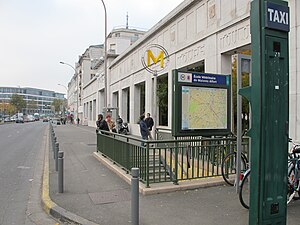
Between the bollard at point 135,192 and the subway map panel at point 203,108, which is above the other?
the subway map panel at point 203,108

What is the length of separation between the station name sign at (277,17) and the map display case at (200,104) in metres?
3.66

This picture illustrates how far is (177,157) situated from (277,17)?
154 inches

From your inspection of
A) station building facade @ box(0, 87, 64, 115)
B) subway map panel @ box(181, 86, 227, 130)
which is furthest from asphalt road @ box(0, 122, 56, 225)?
station building facade @ box(0, 87, 64, 115)

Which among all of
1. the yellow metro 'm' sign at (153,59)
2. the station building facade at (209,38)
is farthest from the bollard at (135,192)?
the station building facade at (209,38)

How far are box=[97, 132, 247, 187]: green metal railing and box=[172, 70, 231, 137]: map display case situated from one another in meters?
0.44

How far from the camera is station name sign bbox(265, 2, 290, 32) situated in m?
3.12

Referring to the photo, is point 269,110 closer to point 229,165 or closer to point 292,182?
point 292,182

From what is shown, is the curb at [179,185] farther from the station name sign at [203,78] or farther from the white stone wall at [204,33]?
the white stone wall at [204,33]

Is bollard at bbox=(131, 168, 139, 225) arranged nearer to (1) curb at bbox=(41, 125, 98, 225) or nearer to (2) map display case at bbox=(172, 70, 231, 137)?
(1) curb at bbox=(41, 125, 98, 225)

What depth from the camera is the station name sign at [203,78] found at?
6949 millimetres

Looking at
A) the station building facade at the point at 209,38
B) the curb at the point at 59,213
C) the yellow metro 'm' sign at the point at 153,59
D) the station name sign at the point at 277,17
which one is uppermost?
the station building facade at the point at 209,38

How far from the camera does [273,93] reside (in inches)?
125

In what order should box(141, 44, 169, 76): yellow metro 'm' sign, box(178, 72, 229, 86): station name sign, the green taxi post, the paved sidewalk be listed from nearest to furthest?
the green taxi post
the paved sidewalk
box(178, 72, 229, 86): station name sign
box(141, 44, 169, 76): yellow metro 'm' sign

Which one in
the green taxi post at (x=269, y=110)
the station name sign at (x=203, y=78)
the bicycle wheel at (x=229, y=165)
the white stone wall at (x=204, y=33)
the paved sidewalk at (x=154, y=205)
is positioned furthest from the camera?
the white stone wall at (x=204, y=33)
